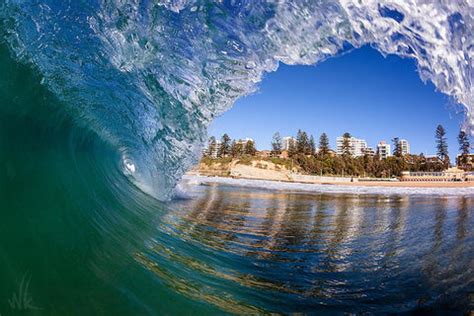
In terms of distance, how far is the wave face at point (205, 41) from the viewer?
3281 millimetres

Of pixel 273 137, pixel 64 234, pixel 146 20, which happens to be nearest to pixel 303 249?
pixel 64 234

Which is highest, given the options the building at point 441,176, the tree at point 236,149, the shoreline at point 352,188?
the tree at point 236,149

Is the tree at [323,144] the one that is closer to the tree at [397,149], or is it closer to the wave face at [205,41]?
the tree at [397,149]

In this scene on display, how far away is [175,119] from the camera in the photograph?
627 cm

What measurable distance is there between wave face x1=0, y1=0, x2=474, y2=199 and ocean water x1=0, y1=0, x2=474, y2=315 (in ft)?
0.05

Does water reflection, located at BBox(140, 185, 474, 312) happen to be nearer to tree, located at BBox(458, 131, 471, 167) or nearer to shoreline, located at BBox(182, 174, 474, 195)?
shoreline, located at BBox(182, 174, 474, 195)

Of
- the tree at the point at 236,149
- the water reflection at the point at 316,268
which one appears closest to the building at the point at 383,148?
the tree at the point at 236,149

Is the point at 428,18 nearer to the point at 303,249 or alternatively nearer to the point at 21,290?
the point at 303,249

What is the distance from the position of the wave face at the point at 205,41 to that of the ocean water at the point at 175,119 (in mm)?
16

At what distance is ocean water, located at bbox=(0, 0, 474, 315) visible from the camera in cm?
259

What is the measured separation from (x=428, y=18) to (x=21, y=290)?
13.1ft

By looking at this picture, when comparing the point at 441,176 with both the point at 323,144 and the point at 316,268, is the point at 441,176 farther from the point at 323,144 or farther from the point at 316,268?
the point at 316,268

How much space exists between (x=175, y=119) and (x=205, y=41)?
228 centimetres

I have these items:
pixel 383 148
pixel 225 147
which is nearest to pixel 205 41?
pixel 225 147
